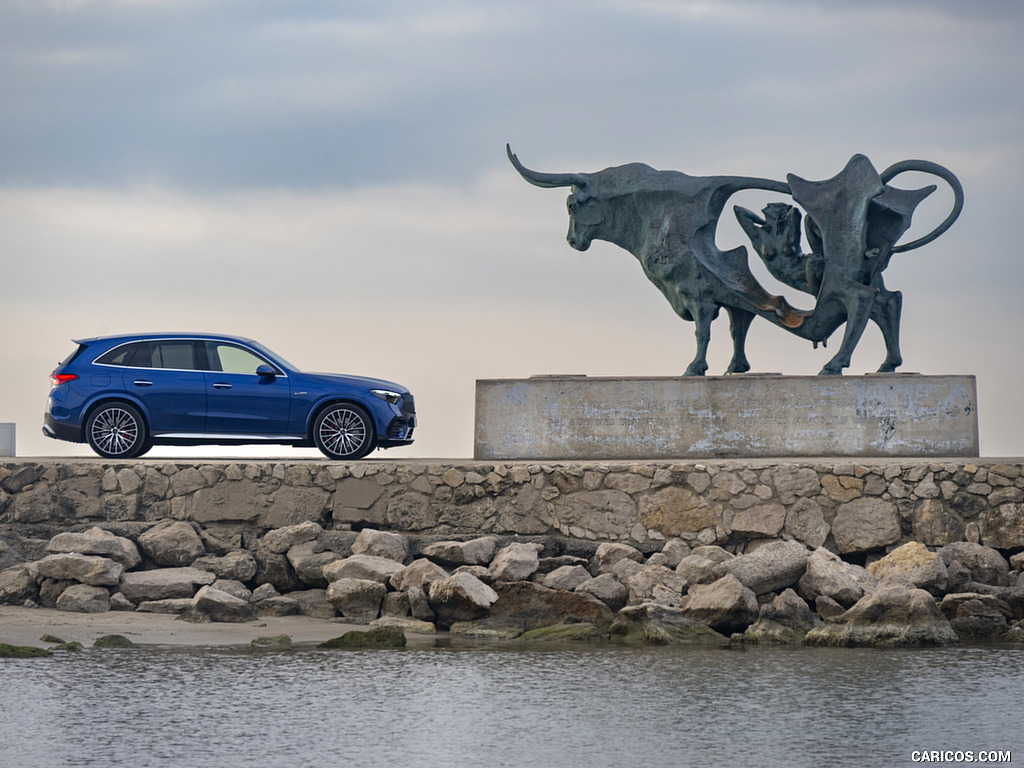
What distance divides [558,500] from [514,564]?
1.66 meters

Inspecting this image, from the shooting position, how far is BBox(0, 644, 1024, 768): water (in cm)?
824

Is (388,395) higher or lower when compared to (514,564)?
higher

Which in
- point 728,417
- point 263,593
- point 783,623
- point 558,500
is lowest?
point 783,623

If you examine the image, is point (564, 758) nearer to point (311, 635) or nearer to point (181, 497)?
point (311, 635)

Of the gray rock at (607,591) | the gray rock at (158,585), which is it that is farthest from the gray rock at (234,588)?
the gray rock at (607,591)

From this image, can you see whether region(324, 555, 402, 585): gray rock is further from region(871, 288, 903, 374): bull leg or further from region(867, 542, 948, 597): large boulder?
region(871, 288, 903, 374): bull leg

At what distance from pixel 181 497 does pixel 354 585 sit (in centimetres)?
314

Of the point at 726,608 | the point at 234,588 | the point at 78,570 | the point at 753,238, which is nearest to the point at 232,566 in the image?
the point at 234,588

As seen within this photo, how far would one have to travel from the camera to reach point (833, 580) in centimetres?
1324

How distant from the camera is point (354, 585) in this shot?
537 inches

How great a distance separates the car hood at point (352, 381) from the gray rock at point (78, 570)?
3313 mm

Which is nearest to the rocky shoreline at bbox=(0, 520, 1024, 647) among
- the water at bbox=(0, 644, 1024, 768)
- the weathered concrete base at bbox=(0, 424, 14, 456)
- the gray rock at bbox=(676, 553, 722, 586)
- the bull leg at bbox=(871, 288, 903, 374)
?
the gray rock at bbox=(676, 553, 722, 586)

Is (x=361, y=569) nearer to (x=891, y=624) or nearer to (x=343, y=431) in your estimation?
(x=343, y=431)

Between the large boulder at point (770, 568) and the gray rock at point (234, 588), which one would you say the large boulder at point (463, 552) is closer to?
the gray rock at point (234, 588)
